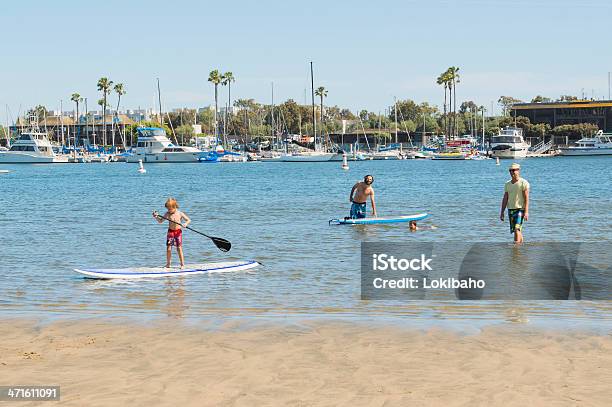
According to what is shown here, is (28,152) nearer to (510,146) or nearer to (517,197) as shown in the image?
(510,146)

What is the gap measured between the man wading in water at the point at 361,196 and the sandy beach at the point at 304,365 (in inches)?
514

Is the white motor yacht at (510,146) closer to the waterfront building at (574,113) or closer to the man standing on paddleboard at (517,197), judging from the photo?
the waterfront building at (574,113)

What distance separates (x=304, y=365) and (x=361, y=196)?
53.7 feet

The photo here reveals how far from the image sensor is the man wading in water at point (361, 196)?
24.8 m

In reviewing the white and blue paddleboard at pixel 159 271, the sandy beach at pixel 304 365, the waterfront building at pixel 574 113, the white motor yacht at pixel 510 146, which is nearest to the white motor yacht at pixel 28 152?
the white motor yacht at pixel 510 146

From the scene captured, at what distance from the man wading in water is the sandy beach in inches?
514

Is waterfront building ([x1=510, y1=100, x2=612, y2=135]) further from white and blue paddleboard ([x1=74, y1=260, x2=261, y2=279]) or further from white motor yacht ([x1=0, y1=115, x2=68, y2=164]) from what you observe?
white and blue paddleboard ([x1=74, y1=260, x2=261, y2=279])

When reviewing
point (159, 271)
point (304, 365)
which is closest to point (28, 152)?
point (159, 271)

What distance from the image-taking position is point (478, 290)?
15047 millimetres

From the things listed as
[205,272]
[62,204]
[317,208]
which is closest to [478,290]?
[205,272]

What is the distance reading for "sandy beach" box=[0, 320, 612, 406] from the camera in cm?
834

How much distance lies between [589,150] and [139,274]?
13362cm

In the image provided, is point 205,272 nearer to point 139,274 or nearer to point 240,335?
point 139,274

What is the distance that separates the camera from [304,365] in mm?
9586
